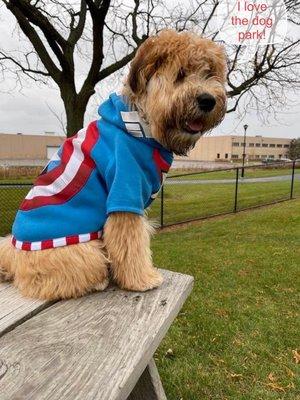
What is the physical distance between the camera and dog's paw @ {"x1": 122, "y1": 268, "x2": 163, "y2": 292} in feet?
5.93

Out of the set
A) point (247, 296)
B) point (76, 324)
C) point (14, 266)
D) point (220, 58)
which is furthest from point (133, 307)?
point (247, 296)

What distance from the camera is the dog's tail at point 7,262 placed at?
1872 mm

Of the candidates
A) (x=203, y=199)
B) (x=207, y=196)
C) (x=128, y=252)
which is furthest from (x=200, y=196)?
(x=128, y=252)

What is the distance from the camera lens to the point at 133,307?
161cm

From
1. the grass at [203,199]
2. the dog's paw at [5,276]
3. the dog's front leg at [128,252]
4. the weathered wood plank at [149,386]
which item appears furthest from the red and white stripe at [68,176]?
the grass at [203,199]

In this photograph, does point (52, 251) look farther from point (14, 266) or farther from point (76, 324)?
point (76, 324)

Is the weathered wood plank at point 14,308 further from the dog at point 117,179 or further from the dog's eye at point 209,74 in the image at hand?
the dog's eye at point 209,74

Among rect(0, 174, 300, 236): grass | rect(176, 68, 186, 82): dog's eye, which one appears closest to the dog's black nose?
rect(176, 68, 186, 82): dog's eye

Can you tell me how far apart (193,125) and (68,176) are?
0.65m

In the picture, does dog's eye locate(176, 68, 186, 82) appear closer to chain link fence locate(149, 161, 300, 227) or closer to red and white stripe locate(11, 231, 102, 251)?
red and white stripe locate(11, 231, 102, 251)

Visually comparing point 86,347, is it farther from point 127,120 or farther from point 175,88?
point 175,88

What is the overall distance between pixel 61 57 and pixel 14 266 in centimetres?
838

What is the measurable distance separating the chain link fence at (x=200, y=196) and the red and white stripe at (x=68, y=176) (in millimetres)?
5614

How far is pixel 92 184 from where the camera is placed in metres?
1.76
